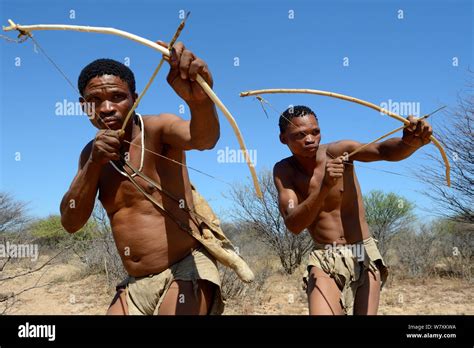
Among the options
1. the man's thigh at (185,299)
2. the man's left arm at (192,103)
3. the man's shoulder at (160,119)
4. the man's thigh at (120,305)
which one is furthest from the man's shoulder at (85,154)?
the man's thigh at (185,299)

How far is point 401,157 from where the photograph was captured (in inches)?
140

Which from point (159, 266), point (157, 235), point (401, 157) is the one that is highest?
point (401, 157)

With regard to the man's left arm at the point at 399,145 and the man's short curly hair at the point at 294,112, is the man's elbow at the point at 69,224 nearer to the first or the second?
the man's short curly hair at the point at 294,112

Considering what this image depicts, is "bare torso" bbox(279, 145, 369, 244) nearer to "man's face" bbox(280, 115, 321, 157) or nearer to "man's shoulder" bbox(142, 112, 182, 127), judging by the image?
"man's face" bbox(280, 115, 321, 157)

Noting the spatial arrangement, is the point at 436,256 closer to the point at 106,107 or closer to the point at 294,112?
the point at 294,112

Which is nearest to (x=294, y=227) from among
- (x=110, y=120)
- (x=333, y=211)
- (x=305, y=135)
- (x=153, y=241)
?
(x=333, y=211)

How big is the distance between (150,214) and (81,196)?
42 centimetres

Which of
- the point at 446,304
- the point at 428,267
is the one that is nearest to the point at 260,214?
the point at 428,267

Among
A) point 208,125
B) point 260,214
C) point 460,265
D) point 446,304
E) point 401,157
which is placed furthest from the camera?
point 260,214
